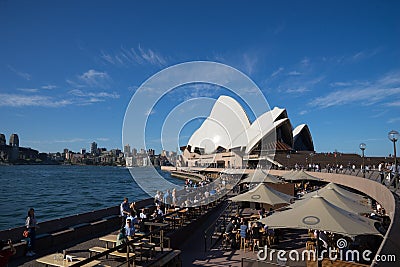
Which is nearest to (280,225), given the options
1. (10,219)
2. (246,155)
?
(10,219)

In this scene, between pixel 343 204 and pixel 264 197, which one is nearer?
pixel 343 204

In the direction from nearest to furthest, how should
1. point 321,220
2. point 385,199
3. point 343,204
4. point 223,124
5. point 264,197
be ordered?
1. point 321,220
2. point 343,204
3. point 385,199
4. point 264,197
5. point 223,124

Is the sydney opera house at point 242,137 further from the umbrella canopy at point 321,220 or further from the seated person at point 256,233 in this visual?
the umbrella canopy at point 321,220

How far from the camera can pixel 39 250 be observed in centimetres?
780

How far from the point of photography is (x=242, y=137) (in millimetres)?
68812

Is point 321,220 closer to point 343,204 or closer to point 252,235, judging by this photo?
point 343,204

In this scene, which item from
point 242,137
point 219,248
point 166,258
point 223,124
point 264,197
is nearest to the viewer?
point 166,258

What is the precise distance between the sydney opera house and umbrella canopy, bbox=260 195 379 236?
4471 centimetres

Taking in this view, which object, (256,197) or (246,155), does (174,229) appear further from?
(246,155)

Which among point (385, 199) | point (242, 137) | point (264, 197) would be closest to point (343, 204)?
point (385, 199)

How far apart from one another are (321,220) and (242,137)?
6260 cm

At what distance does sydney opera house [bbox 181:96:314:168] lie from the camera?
58056 mm

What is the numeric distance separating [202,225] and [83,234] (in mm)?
5159

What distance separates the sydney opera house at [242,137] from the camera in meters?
58.1
